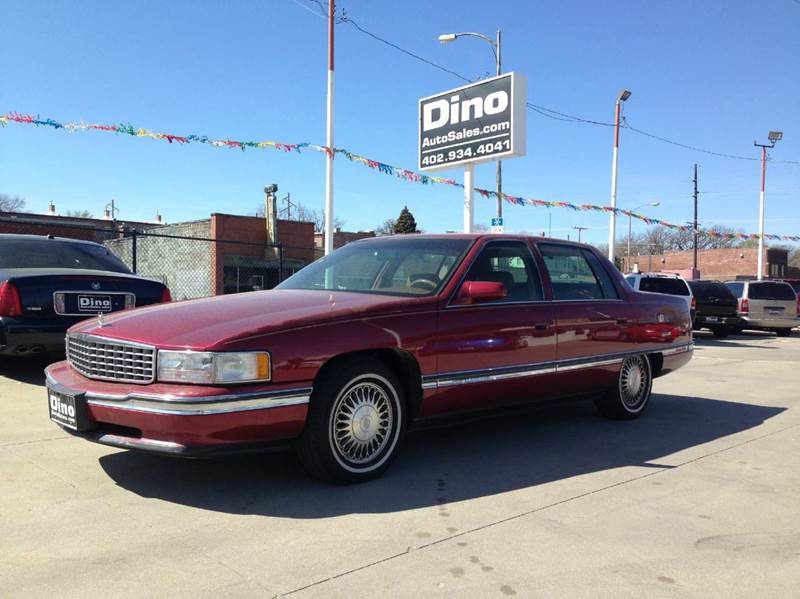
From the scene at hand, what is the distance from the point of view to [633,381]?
6316mm

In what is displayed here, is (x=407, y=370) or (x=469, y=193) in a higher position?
(x=469, y=193)

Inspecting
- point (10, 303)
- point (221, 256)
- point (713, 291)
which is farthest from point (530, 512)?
point (221, 256)

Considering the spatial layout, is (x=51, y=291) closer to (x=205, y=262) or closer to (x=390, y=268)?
(x=390, y=268)

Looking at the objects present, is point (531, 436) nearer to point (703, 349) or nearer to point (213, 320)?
point (213, 320)

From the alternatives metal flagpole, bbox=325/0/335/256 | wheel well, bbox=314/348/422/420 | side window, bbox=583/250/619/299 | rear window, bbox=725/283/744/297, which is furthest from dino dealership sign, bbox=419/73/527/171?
wheel well, bbox=314/348/422/420

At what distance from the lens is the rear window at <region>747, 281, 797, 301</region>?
62.6ft

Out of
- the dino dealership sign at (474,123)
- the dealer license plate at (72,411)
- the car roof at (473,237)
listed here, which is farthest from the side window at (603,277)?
the dino dealership sign at (474,123)

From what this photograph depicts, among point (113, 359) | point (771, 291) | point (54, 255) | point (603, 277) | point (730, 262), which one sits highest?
point (730, 262)

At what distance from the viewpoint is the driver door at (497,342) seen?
4.46m

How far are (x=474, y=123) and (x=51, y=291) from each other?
471 inches

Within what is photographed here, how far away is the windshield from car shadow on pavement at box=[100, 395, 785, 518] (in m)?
1.07

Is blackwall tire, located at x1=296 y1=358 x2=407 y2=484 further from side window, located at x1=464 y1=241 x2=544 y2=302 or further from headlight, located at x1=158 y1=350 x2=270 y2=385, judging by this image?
side window, located at x1=464 y1=241 x2=544 y2=302

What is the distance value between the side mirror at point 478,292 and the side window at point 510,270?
0.79 feet

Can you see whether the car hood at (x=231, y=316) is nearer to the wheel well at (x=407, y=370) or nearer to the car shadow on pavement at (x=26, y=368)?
the wheel well at (x=407, y=370)
